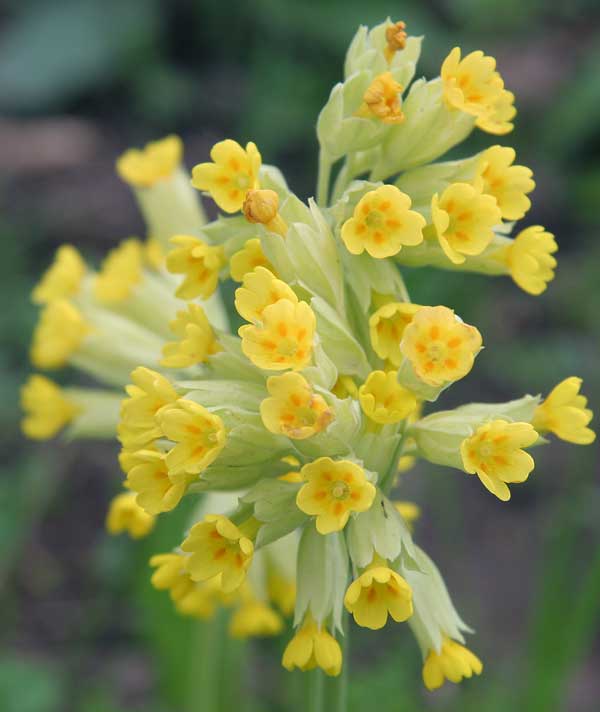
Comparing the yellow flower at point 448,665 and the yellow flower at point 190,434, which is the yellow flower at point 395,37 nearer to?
the yellow flower at point 190,434

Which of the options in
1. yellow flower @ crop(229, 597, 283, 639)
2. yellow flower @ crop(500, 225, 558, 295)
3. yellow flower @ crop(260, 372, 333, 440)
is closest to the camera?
yellow flower @ crop(260, 372, 333, 440)

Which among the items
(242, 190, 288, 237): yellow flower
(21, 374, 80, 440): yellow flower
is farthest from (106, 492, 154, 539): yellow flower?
(242, 190, 288, 237): yellow flower

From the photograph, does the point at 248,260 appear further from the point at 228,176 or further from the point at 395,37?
the point at 395,37

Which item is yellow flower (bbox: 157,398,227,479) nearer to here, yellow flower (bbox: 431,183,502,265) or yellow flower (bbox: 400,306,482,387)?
yellow flower (bbox: 400,306,482,387)

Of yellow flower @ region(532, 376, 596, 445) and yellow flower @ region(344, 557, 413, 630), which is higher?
yellow flower @ region(532, 376, 596, 445)

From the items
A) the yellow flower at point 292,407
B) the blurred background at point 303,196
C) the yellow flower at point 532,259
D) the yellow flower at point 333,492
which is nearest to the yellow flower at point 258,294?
the yellow flower at point 292,407

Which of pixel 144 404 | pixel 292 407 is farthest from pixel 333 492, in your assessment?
pixel 144 404

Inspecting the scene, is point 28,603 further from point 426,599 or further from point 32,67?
point 32,67
